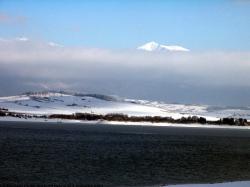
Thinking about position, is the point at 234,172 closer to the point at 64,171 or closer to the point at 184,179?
the point at 184,179

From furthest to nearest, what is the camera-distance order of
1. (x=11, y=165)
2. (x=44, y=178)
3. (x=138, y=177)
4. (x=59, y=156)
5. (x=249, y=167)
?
(x=59, y=156) < (x=249, y=167) < (x=11, y=165) < (x=138, y=177) < (x=44, y=178)

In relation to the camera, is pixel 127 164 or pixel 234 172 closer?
pixel 234 172

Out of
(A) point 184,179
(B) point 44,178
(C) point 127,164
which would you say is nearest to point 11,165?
(B) point 44,178

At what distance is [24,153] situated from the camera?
84750 millimetres

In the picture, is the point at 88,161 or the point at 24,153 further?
the point at 24,153

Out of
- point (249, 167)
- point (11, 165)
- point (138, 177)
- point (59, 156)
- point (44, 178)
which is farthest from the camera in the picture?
point (59, 156)

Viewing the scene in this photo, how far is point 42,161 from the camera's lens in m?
72.8

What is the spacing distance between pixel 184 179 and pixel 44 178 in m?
14.9

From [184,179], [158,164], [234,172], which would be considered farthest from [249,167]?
[184,179]

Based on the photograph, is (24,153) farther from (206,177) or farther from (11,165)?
(206,177)

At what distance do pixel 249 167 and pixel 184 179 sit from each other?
17.2 metres

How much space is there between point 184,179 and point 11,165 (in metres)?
21.1

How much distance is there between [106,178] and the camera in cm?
→ 5747

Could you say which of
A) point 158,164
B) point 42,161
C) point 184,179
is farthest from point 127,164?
point 184,179
